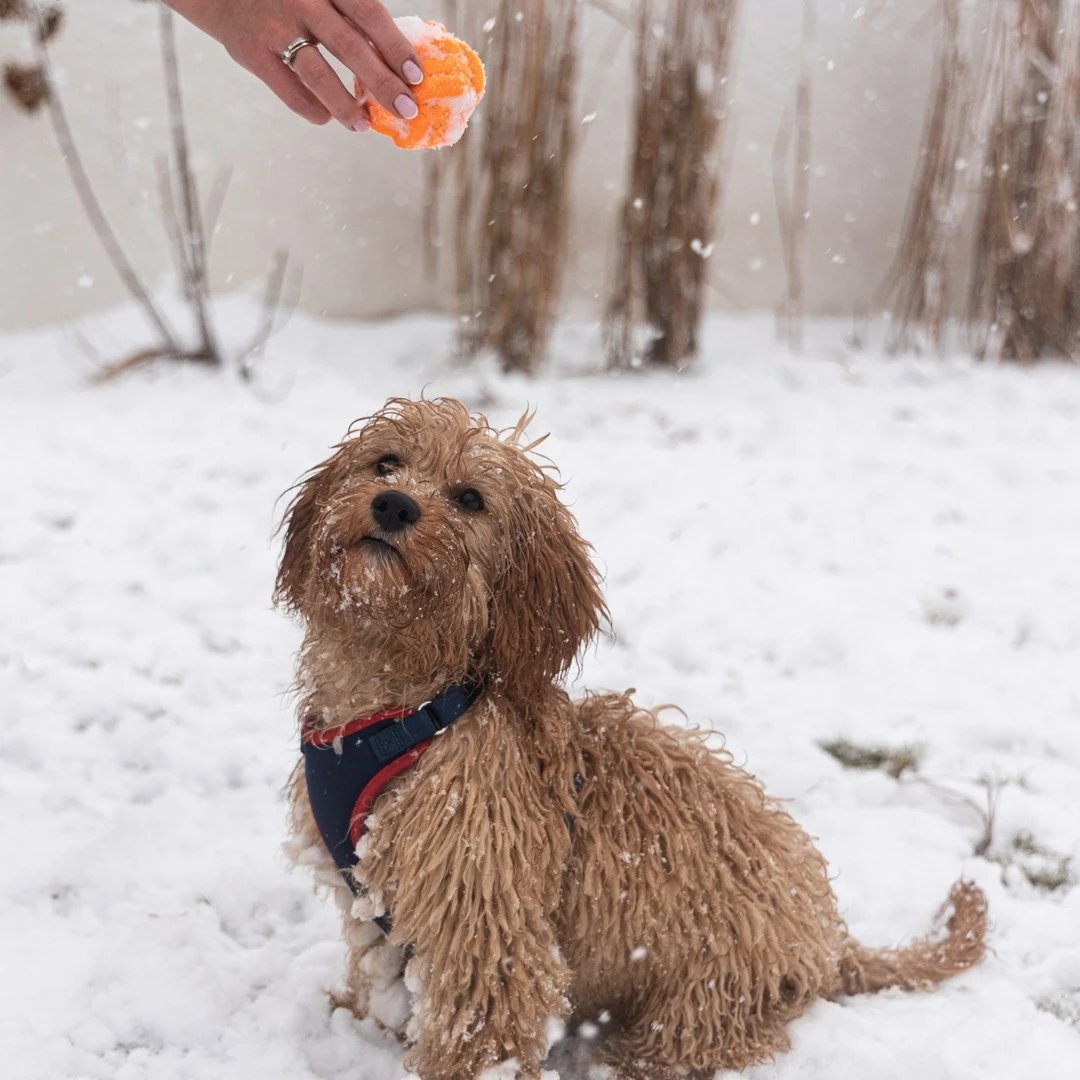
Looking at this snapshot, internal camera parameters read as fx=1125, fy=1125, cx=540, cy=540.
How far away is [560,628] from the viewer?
2170 millimetres

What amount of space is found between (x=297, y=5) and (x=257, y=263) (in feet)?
14.5

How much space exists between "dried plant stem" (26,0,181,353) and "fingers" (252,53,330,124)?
11.6 feet

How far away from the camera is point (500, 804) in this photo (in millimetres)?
2115

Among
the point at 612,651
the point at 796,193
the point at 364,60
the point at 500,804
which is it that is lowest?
the point at 612,651

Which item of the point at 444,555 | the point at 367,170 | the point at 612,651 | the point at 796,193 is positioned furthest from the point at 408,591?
the point at 796,193

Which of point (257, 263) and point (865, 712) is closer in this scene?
point (865, 712)

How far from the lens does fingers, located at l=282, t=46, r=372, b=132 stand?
6.82 feet

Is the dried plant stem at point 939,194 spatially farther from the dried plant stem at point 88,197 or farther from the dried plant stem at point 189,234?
the dried plant stem at point 88,197

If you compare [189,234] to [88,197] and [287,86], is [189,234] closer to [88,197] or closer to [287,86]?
[88,197]

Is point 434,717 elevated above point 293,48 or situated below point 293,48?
below

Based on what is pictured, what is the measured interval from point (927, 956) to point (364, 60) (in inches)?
86.9

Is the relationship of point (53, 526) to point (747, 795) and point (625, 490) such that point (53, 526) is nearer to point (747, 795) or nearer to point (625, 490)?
point (625, 490)

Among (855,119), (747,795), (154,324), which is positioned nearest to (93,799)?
(747,795)

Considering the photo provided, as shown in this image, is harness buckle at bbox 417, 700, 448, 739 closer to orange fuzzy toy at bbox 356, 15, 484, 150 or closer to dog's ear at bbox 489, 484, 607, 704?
dog's ear at bbox 489, 484, 607, 704
